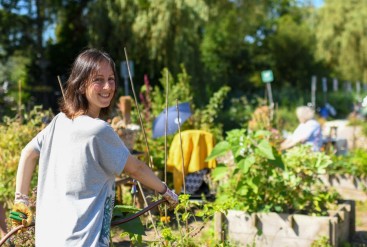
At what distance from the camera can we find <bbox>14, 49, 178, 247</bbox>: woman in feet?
7.04

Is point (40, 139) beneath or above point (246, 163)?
above

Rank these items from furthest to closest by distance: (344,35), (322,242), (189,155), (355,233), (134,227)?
1. (344,35)
2. (189,155)
3. (355,233)
4. (322,242)
5. (134,227)

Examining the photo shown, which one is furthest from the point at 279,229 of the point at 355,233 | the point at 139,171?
the point at 139,171

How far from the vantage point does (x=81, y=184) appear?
2.16 metres

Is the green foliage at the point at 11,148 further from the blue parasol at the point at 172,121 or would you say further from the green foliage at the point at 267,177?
the green foliage at the point at 267,177

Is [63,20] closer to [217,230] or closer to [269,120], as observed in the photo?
[269,120]

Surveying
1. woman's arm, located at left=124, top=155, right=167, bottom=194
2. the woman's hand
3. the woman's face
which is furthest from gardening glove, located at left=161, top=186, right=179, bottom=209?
the woman's face

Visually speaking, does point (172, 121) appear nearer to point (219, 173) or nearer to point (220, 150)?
point (219, 173)

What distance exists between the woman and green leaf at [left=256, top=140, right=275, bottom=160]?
8.00 feet

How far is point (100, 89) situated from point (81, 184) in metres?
0.38

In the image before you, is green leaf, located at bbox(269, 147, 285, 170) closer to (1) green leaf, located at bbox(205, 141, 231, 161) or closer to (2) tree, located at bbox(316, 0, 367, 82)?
(1) green leaf, located at bbox(205, 141, 231, 161)

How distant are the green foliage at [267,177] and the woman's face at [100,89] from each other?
8.32ft

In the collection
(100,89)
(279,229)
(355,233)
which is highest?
(100,89)

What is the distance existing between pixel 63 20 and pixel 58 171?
18.9 m
